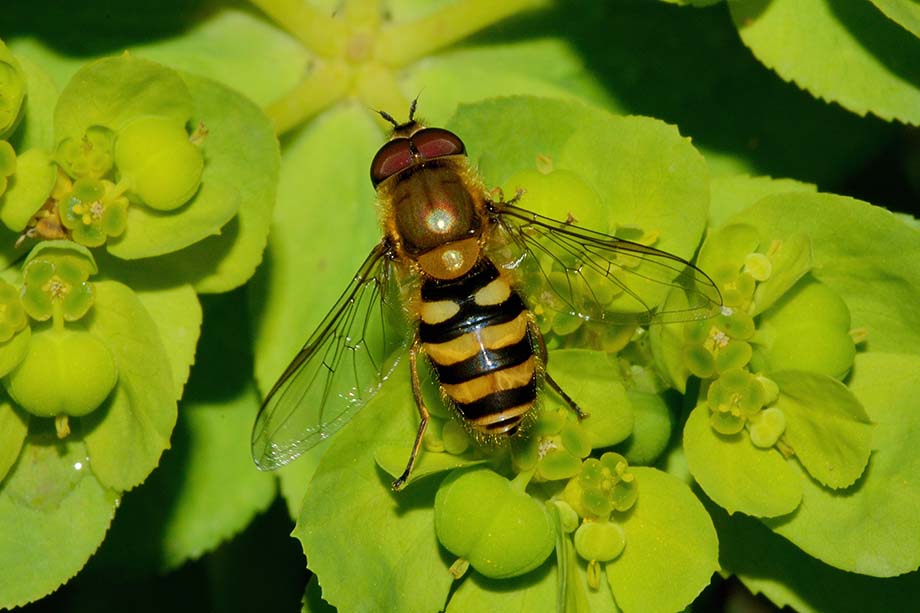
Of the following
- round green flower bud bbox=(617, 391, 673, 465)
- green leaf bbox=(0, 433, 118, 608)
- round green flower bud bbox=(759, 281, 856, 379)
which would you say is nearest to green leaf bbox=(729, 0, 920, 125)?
round green flower bud bbox=(759, 281, 856, 379)

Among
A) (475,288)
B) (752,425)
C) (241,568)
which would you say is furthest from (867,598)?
(241,568)

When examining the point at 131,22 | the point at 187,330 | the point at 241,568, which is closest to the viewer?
the point at 187,330

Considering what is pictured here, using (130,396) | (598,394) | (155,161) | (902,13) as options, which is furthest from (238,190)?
(902,13)

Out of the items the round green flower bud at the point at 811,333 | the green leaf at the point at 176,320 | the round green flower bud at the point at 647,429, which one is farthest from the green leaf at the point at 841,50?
the green leaf at the point at 176,320

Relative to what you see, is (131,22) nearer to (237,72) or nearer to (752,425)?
(237,72)

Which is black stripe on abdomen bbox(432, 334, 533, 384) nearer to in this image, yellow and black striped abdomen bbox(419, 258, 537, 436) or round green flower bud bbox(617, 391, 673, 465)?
yellow and black striped abdomen bbox(419, 258, 537, 436)
